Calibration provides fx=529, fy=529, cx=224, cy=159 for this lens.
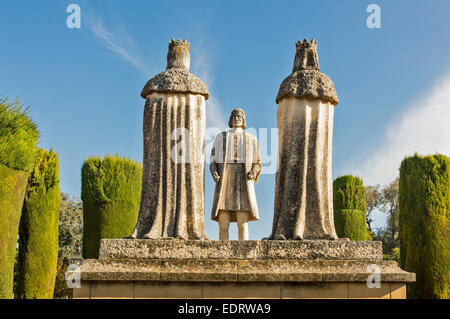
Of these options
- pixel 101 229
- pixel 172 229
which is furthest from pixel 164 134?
pixel 101 229

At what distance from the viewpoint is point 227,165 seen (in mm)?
9656

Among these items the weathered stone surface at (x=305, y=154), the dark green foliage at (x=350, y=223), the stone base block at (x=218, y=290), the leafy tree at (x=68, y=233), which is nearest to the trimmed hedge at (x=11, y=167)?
the stone base block at (x=218, y=290)

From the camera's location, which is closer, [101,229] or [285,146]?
[285,146]

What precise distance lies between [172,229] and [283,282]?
6.75 ft

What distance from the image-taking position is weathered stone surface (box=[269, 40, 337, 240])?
345 inches

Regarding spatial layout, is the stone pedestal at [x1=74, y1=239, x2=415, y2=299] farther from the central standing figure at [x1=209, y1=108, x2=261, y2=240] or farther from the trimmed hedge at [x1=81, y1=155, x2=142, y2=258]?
the trimmed hedge at [x1=81, y1=155, x2=142, y2=258]

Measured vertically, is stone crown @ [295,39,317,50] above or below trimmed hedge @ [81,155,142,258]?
above

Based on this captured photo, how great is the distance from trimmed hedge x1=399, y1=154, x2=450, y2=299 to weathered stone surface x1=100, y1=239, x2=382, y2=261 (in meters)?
6.49

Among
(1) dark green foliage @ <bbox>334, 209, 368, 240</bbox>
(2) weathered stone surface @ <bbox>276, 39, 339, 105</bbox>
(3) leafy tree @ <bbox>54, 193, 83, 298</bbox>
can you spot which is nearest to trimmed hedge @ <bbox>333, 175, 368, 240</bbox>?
(1) dark green foliage @ <bbox>334, 209, 368, 240</bbox>

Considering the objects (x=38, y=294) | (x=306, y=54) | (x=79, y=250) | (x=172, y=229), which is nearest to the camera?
(x=172, y=229)

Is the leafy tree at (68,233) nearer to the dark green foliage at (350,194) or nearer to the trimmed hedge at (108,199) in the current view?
the trimmed hedge at (108,199)

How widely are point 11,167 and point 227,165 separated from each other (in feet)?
15.9
